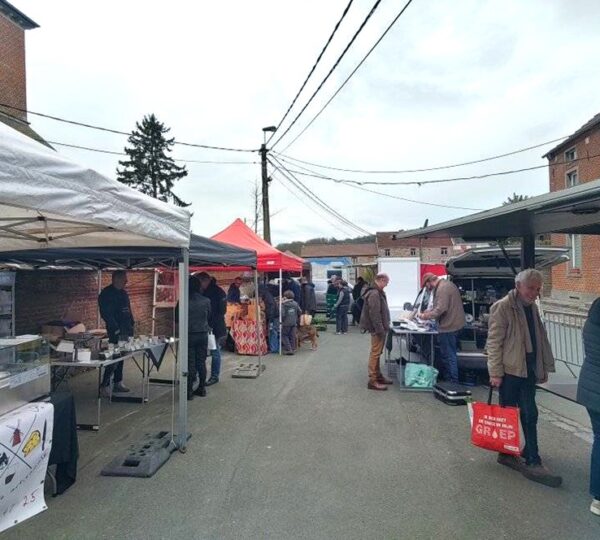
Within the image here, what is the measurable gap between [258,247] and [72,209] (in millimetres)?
7312

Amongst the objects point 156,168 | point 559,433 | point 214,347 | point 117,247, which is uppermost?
point 156,168

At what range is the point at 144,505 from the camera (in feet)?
10.7

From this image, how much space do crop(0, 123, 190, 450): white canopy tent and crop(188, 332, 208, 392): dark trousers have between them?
1.51 m

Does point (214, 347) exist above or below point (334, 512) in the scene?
above

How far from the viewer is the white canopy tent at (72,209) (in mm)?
2225

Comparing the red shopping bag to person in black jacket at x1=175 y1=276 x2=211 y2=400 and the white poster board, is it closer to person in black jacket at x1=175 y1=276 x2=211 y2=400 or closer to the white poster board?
person in black jacket at x1=175 y1=276 x2=211 y2=400

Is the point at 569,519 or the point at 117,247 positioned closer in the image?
the point at 569,519

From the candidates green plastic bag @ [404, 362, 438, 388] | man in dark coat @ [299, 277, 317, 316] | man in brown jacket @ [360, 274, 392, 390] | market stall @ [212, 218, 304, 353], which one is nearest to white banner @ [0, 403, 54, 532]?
man in brown jacket @ [360, 274, 392, 390]

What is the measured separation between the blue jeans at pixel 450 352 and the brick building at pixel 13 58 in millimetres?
15791

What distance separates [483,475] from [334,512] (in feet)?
4.74

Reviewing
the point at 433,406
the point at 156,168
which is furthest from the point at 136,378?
the point at 156,168

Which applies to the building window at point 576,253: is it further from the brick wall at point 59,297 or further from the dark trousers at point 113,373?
the dark trousers at point 113,373

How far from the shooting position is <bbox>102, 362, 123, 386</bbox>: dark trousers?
6188mm

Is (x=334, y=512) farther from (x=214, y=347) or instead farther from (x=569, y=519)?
(x=214, y=347)
